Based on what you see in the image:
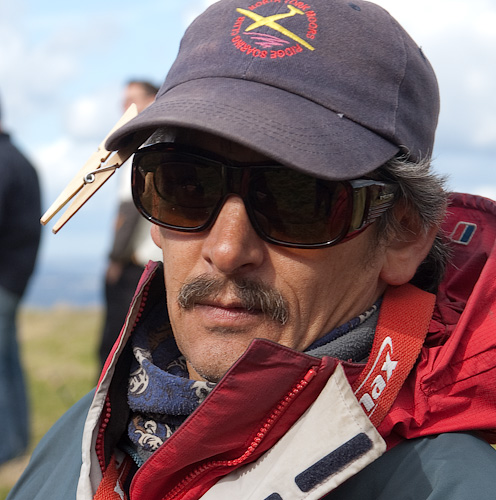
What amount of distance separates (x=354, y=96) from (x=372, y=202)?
0.26 m

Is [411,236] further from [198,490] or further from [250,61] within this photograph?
[198,490]

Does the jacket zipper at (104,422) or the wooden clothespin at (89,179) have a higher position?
Result: the wooden clothespin at (89,179)

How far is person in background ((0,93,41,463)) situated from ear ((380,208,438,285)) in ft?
12.9

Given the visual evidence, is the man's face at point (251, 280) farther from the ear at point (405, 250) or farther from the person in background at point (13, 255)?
the person in background at point (13, 255)

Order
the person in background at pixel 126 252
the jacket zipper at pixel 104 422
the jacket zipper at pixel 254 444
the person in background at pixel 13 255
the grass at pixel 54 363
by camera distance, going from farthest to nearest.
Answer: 1. the grass at pixel 54 363
2. the person in background at pixel 13 255
3. the person in background at pixel 126 252
4. the jacket zipper at pixel 104 422
5. the jacket zipper at pixel 254 444

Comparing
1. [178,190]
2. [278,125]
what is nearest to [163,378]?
[178,190]

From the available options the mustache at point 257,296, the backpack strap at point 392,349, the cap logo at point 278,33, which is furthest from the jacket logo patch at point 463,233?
the cap logo at point 278,33

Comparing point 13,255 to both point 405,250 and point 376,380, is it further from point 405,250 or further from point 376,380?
point 376,380

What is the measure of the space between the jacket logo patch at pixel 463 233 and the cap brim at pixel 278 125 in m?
0.42

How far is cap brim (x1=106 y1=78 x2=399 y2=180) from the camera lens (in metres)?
1.59

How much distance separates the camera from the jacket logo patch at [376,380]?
64.4 inches

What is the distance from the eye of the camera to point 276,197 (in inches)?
67.7

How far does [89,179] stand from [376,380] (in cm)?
93

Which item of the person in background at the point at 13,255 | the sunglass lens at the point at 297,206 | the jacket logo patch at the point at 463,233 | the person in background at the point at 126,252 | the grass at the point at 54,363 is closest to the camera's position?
the sunglass lens at the point at 297,206
